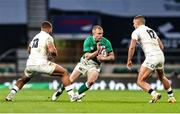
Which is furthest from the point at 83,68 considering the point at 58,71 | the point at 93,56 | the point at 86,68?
the point at 58,71

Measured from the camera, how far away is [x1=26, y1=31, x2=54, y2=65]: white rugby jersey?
813 inches

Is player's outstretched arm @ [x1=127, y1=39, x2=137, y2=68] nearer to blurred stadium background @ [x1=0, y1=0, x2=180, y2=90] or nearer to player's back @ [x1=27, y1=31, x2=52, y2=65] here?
player's back @ [x1=27, y1=31, x2=52, y2=65]

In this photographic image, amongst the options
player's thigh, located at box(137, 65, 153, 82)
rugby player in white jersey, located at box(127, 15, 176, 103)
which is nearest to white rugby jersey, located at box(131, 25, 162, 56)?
rugby player in white jersey, located at box(127, 15, 176, 103)

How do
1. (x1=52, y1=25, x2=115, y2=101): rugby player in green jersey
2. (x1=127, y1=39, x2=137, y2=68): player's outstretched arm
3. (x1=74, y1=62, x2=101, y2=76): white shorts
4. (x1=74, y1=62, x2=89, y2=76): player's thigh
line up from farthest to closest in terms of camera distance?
(x1=74, y1=62, x2=89, y2=76): player's thigh, (x1=74, y1=62, x2=101, y2=76): white shorts, (x1=52, y1=25, x2=115, y2=101): rugby player in green jersey, (x1=127, y1=39, x2=137, y2=68): player's outstretched arm

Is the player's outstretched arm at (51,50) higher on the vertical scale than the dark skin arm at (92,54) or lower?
higher

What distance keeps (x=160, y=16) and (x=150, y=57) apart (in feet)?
70.4

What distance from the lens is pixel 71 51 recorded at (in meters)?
42.1

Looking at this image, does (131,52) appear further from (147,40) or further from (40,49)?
(40,49)

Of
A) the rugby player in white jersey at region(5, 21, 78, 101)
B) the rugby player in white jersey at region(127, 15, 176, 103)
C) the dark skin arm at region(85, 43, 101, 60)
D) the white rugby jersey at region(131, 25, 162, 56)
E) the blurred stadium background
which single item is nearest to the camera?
the rugby player in white jersey at region(5, 21, 78, 101)

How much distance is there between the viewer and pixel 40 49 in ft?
67.9

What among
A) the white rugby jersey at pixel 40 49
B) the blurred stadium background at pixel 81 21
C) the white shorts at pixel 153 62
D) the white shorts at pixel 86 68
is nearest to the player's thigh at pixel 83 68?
the white shorts at pixel 86 68

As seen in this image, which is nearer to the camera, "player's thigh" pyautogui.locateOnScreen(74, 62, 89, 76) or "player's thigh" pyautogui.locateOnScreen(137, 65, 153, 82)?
"player's thigh" pyautogui.locateOnScreen(137, 65, 153, 82)

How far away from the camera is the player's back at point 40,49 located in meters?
20.7

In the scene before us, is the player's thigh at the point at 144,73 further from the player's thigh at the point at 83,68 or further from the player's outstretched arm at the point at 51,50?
the player's outstretched arm at the point at 51,50
